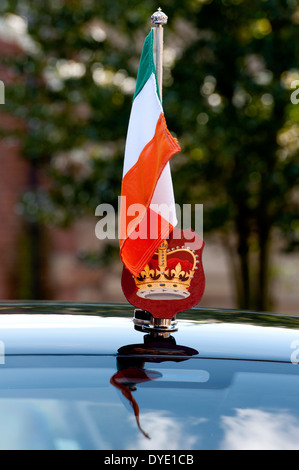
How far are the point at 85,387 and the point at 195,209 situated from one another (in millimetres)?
4809

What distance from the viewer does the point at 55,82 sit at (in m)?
6.46

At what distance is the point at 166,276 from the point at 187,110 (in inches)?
149

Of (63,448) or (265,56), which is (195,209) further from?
(63,448)

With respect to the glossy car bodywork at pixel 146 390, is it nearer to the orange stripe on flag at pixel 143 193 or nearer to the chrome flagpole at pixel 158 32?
the orange stripe on flag at pixel 143 193

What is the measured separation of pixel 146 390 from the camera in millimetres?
1466

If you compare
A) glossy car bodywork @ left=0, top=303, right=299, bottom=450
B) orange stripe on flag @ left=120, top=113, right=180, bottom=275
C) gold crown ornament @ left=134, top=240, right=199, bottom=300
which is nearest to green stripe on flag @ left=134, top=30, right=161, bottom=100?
orange stripe on flag @ left=120, top=113, right=180, bottom=275

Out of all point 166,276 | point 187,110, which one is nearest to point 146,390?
point 166,276

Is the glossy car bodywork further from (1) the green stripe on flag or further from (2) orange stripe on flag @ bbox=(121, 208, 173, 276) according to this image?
(1) the green stripe on flag

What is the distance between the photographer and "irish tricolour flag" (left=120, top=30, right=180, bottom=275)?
179 cm

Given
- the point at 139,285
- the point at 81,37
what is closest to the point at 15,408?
the point at 139,285

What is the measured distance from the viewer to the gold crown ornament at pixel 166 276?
5.72 feet

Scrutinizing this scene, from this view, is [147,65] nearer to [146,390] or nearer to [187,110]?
[146,390]

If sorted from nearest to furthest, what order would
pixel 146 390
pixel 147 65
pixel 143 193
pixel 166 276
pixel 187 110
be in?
pixel 146 390
pixel 166 276
pixel 143 193
pixel 147 65
pixel 187 110

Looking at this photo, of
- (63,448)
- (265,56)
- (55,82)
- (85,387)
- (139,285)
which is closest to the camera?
(63,448)
